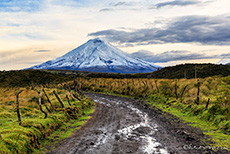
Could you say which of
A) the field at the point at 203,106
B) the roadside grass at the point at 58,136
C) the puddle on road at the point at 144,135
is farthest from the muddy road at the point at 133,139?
the field at the point at 203,106

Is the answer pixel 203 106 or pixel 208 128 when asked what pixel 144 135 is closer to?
pixel 208 128

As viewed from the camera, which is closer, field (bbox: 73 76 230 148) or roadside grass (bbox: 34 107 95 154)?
roadside grass (bbox: 34 107 95 154)

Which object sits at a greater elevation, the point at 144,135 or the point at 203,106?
the point at 203,106

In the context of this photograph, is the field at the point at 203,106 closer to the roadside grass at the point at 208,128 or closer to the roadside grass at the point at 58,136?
the roadside grass at the point at 208,128

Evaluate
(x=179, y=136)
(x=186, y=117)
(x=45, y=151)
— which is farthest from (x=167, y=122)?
(x=45, y=151)

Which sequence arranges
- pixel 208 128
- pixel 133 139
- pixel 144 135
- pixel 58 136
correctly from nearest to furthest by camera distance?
pixel 133 139
pixel 144 135
pixel 58 136
pixel 208 128

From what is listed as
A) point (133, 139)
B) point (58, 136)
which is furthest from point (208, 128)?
point (58, 136)

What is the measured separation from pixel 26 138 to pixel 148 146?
20.4 ft

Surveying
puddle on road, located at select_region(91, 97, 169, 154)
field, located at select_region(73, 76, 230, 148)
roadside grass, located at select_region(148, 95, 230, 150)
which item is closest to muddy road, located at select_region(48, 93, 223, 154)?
puddle on road, located at select_region(91, 97, 169, 154)

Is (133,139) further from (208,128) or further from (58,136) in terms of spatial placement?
(208,128)

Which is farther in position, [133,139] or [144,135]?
[144,135]

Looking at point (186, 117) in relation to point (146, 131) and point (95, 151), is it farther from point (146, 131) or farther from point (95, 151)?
point (95, 151)

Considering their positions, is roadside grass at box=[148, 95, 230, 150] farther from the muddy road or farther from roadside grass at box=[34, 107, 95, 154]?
roadside grass at box=[34, 107, 95, 154]

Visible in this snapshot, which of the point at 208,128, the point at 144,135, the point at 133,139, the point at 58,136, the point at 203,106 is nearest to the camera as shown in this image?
the point at 133,139
